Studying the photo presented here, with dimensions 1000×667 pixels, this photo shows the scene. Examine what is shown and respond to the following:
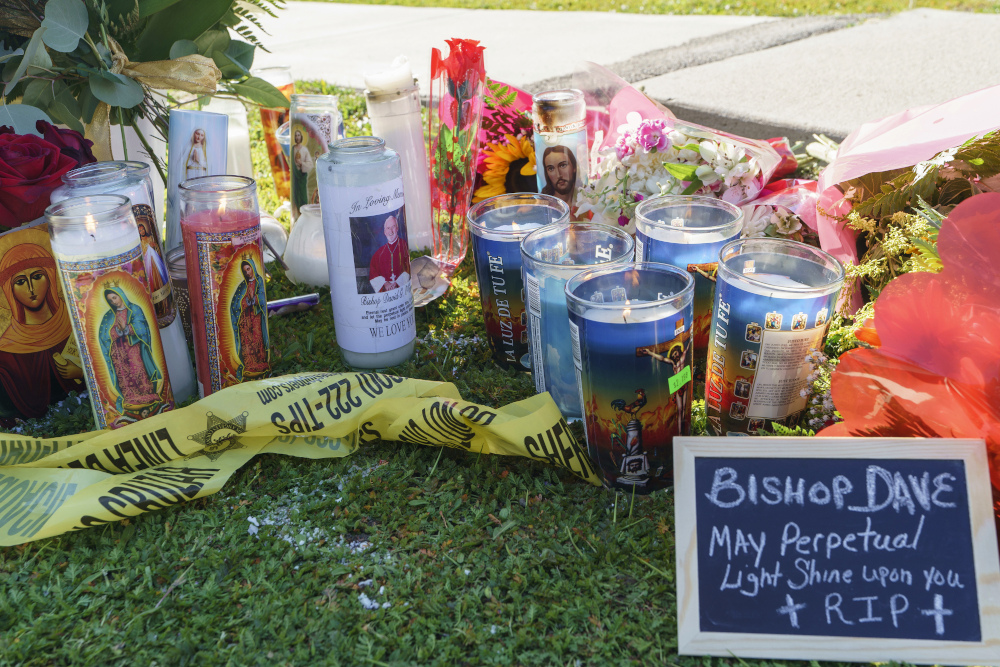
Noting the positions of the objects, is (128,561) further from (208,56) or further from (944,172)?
(944,172)

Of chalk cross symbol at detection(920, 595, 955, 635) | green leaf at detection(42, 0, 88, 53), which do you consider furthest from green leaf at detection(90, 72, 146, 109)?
chalk cross symbol at detection(920, 595, 955, 635)

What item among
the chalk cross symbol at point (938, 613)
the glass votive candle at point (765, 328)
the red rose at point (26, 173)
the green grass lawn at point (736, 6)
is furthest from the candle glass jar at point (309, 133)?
the green grass lawn at point (736, 6)

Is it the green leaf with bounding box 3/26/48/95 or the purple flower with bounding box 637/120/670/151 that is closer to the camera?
the green leaf with bounding box 3/26/48/95

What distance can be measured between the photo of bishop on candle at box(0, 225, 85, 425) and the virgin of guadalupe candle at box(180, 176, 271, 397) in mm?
274

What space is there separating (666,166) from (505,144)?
0.53 meters

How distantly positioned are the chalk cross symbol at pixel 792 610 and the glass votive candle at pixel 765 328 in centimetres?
35

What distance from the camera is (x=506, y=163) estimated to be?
2.07 meters

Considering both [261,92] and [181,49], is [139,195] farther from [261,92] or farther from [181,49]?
[261,92]

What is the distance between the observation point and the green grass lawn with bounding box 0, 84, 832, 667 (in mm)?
1041

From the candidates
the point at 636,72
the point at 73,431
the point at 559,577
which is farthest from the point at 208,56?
the point at 636,72

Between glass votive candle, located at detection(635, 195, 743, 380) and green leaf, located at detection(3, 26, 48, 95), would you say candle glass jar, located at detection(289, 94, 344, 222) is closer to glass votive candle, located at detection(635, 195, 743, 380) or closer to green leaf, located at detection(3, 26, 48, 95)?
green leaf, located at detection(3, 26, 48, 95)

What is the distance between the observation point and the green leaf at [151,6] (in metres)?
1.67

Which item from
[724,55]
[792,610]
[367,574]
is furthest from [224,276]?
[724,55]

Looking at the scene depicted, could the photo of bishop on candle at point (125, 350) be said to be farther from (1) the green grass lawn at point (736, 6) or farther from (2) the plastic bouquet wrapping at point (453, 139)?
(1) the green grass lawn at point (736, 6)
